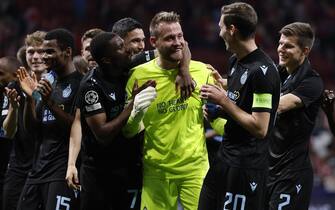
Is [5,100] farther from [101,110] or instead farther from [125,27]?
[101,110]

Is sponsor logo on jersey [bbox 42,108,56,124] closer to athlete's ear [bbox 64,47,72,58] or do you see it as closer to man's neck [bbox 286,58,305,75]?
athlete's ear [bbox 64,47,72,58]

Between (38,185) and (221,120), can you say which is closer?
(221,120)

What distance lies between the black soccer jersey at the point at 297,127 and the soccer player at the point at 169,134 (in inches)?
30.7

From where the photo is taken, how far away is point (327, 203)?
12172 millimetres

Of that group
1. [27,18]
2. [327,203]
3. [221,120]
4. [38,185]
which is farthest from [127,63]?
[27,18]

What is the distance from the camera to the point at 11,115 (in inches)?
313

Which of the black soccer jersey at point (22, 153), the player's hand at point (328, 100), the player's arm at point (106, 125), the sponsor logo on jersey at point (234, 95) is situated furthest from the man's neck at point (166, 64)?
the black soccer jersey at point (22, 153)

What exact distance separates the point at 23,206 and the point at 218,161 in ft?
6.93

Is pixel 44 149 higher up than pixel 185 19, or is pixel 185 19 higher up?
pixel 185 19

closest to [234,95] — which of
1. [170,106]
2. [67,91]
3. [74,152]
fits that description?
[170,106]

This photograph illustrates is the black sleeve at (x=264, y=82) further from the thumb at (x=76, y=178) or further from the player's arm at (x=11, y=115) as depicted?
the player's arm at (x=11, y=115)

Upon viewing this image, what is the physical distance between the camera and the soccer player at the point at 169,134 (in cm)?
677

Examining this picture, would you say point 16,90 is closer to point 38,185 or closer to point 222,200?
point 38,185

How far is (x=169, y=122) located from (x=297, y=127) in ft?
3.89
